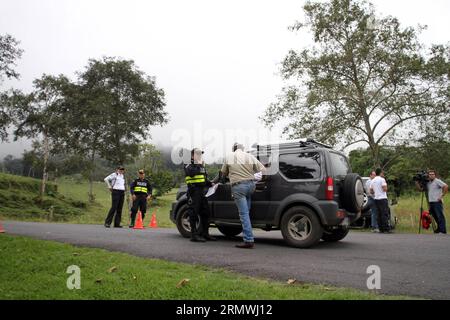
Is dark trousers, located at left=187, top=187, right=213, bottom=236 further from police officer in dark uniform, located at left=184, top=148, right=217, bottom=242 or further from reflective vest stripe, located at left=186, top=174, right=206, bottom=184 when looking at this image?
reflective vest stripe, located at left=186, top=174, right=206, bottom=184

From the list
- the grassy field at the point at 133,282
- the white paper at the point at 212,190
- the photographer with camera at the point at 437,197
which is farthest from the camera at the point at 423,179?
the grassy field at the point at 133,282

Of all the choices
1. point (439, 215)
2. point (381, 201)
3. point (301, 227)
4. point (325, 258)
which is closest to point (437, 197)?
point (439, 215)

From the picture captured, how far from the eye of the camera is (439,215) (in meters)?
11.7

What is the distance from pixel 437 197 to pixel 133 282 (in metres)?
10.5

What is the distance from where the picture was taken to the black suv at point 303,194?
733 centimetres

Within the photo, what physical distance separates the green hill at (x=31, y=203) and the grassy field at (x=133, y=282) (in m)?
20.1

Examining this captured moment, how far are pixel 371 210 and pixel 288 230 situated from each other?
21.5 ft

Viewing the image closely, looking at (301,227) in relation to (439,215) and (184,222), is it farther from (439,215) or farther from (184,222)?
(439,215)

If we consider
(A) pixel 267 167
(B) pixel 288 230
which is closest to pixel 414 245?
(B) pixel 288 230

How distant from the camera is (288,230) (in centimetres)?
762

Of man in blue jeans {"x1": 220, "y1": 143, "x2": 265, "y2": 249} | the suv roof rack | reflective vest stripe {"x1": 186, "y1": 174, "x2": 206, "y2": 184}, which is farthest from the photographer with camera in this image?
reflective vest stripe {"x1": 186, "y1": 174, "x2": 206, "y2": 184}

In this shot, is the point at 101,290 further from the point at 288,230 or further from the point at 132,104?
the point at 132,104

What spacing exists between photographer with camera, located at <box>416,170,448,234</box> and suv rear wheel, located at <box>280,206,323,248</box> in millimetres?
6288

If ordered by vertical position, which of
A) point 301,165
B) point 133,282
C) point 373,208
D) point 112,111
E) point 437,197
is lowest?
point 133,282
